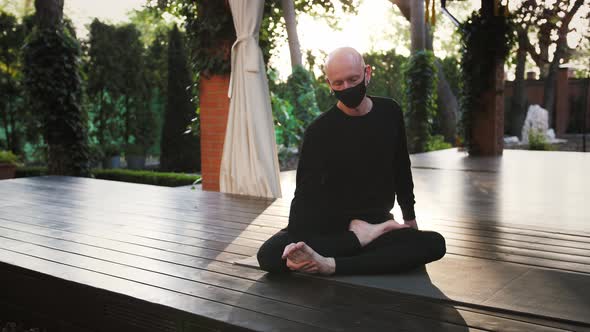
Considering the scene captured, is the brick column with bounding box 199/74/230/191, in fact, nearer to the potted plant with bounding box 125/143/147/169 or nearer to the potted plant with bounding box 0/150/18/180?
the potted plant with bounding box 0/150/18/180

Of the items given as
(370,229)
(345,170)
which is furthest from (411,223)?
(345,170)

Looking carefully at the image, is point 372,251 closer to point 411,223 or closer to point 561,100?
point 411,223

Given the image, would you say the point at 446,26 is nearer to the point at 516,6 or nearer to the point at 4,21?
the point at 516,6

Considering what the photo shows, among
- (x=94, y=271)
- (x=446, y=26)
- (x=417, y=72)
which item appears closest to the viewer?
(x=94, y=271)

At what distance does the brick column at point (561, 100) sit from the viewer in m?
16.6

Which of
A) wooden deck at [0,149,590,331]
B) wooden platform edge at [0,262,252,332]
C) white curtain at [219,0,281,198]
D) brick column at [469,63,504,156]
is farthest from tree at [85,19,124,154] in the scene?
wooden platform edge at [0,262,252,332]

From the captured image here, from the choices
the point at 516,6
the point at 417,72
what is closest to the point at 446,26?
the point at 516,6

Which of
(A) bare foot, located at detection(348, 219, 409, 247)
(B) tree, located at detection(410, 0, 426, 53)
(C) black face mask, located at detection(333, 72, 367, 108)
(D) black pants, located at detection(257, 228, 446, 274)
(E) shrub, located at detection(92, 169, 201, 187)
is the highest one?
(B) tree, located at detection(410, 0, 426, 53)

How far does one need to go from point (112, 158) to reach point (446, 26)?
60.7 ft

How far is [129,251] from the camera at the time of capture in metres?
3.25

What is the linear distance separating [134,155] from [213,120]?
7.02 meters

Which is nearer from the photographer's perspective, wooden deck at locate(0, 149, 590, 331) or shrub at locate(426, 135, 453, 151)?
wooden deck at locate(0, 149, 590, 331)

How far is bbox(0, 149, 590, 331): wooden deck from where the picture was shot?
2180 millimetres

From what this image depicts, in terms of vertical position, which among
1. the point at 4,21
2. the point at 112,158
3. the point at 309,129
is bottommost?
the point at 112,158
